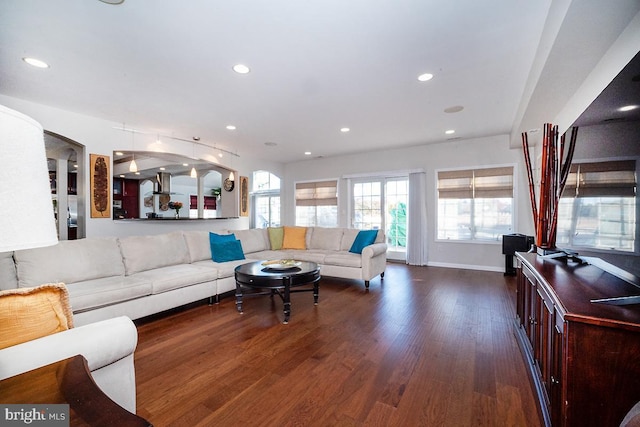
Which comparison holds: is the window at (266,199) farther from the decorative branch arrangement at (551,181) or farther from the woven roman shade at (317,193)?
the decorative branch arrangement at (551,181)

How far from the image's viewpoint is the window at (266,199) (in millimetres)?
8370

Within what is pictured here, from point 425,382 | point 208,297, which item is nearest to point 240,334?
point 208,297

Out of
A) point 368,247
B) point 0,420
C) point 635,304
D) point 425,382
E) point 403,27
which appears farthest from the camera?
point 368,247

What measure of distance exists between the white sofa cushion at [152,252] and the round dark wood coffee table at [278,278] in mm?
1053

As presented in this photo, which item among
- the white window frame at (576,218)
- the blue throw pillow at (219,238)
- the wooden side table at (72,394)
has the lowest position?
the wooden side table at (72,394)

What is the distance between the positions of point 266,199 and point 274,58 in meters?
6.11

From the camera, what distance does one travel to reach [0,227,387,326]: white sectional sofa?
2586mm

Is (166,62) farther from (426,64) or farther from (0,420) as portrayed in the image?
(0,420)

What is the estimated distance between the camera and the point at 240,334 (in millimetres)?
2682

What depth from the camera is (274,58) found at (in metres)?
2.63

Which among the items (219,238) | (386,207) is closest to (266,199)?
(386,207)

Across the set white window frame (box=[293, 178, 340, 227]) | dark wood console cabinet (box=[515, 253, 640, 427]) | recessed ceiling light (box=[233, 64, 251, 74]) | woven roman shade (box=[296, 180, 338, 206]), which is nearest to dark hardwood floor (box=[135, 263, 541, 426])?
dark wood console cabinet (box=[515, 253, 640, 427])

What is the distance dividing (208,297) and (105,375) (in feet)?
7.33

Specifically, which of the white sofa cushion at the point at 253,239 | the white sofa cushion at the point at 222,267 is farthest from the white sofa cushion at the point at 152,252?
the white sofa cushion at the point at 253,239
